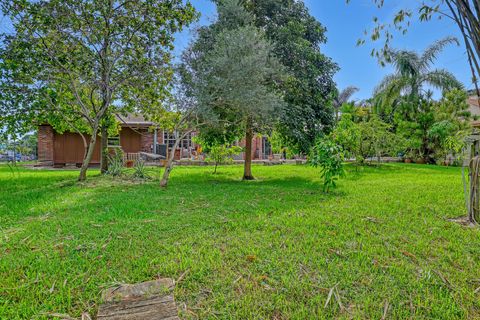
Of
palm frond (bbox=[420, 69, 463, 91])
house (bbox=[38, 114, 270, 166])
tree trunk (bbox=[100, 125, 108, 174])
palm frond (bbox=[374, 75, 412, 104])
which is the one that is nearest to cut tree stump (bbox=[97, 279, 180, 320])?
tree trunk (bbox=[100, 125, 108, 174])

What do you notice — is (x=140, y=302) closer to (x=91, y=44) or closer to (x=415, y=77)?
(x=91, y=44)

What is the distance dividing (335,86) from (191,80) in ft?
17.4

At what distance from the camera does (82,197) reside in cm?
611

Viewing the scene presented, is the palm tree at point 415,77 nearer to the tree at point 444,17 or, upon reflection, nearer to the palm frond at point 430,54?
the palm frond at point 430,54

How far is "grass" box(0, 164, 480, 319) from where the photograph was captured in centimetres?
208

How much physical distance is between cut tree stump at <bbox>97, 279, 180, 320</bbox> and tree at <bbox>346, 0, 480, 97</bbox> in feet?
10.1

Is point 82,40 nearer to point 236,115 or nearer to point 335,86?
point 236,115

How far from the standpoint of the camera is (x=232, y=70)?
711 centimetres

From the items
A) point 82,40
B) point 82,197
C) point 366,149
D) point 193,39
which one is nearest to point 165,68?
point 193,39

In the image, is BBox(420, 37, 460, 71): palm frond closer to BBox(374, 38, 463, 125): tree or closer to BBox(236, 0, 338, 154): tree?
BBox(374, 38, 463, 125): tree

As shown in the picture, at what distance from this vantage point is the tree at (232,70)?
7.09 m

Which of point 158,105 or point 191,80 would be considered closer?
point 191,80

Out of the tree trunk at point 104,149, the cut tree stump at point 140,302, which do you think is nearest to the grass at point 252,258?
the cut tree stump at point 140,302

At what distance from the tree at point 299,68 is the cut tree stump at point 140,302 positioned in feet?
22.2
